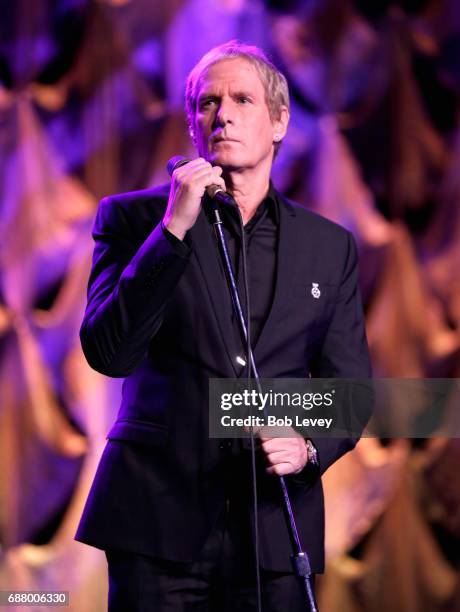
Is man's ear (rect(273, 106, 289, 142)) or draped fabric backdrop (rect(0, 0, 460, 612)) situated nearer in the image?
man's ear (rect(273, 106, 289, 142))

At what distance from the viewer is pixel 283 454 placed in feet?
4.39

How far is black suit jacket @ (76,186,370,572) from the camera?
54.1 inches

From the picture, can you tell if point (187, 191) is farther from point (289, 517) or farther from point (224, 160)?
point (289, 517)

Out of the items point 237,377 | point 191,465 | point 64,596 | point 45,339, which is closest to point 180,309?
point 237,377

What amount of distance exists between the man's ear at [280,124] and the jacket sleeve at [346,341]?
0.28 m

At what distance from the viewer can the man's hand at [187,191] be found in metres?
1.30

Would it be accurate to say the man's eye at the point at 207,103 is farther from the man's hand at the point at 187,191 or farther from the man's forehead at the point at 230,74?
the man's hand at the point at 187,191

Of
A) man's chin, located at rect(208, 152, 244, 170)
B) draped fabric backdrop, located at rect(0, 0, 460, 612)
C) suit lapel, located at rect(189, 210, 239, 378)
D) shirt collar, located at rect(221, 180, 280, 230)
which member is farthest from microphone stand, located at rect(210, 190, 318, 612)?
draped fabric backdrop, located at rect(0, 0, 460, 612)

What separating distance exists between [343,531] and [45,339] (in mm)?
969

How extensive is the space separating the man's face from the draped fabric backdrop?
28.3 inches

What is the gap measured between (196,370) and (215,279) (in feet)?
0.53

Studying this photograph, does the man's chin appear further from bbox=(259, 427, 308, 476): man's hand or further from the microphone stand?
bbox=(259, 427, 308, 476): man's hand

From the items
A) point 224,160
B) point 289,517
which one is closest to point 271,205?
point 224,160

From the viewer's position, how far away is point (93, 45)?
2377 millimetres
